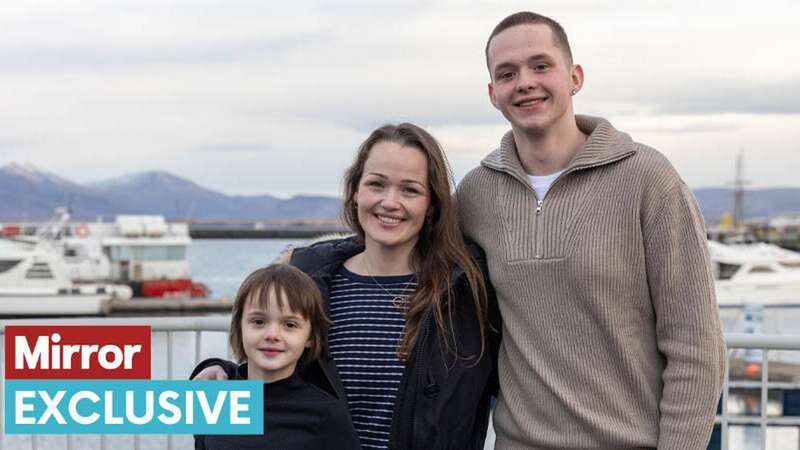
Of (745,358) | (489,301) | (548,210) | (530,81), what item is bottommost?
(745,358)

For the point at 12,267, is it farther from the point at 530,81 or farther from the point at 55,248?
the point at 530,81

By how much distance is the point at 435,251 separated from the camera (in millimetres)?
2686

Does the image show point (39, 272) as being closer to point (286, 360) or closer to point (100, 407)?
point (100, 407)

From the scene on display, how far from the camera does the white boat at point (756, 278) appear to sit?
28359 millimetres

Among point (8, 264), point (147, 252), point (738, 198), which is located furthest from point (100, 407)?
point (738, 198)

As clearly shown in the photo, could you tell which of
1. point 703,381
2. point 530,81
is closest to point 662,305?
point 703,381

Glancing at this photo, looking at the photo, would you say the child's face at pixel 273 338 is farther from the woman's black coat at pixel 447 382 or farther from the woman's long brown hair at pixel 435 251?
the woman's long brown hair at pixel 435 251

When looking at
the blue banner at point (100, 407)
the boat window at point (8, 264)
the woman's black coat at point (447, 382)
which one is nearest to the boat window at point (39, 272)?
the boat window at point (8, 264)

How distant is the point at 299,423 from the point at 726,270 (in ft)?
102

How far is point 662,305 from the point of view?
2.38 metres

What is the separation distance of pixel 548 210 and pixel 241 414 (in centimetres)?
93

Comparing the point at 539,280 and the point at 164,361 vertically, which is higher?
the point at 539,280

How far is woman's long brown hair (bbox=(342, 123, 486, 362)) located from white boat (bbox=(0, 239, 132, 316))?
35.2 m

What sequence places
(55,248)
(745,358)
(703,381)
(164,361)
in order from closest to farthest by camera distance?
(703,381) → (164,361) → (745,358) → (55,248)
